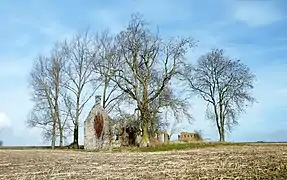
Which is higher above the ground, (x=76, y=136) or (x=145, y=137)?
(x=76, y=136)

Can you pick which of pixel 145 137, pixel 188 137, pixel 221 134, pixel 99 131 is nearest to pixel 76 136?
pixel 99 131

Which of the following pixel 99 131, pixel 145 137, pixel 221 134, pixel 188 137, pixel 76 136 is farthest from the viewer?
pixel 76 136

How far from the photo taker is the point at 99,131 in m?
52.2

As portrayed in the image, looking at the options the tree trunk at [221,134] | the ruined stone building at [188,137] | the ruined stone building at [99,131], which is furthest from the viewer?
the ruined stone building at [188,137]

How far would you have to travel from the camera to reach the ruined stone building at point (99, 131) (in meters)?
52.1

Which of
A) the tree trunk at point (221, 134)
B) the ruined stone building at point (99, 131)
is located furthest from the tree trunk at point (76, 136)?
the tree trunk at point (221, 134)

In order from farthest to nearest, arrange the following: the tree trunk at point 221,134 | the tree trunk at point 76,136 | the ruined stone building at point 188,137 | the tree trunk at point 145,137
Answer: the tree trunk at point 76,136 < the ruined stone building at point 188,137 < the tree trunk at point 221,134 < the tree trunk at point 145,137

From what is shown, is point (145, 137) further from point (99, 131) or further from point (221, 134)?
point (221, 134)

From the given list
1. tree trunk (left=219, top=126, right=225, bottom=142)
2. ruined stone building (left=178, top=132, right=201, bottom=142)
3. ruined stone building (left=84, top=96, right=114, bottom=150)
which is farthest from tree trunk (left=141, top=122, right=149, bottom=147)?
tree trunk (left=219, top=126, right=225, bottom=142)

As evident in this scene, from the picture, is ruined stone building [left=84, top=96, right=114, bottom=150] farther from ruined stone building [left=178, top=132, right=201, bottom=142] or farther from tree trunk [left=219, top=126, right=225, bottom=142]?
tree trunk [left=219, top=126, right=225, bottom=142]

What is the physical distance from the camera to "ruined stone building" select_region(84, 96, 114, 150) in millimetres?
52094

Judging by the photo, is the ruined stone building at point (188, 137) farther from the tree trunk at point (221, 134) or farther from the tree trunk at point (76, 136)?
the tree trunk at point (76, 136)

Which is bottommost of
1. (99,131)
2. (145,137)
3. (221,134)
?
(145,137)

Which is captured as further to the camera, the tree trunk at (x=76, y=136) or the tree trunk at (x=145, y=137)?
the tree trunk at (x=76, y=136)
